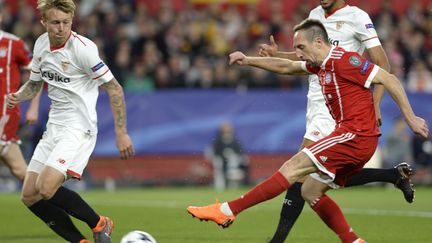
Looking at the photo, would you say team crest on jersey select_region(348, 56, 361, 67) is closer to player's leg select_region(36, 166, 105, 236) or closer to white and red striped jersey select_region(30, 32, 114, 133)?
white and red striped jersey select_region(30, 32, 114, 133)

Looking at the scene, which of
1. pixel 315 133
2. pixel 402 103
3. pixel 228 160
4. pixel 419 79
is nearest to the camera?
pixel 402 103

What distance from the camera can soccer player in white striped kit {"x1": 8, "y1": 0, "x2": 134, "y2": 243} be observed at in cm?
934

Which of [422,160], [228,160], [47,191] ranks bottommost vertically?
[228,160]

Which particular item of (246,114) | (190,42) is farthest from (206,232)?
(190,42)

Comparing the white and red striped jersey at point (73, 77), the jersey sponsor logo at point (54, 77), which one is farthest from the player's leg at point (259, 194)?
the jersey sponsor logo at point (54, 77)

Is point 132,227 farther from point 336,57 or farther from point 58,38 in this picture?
point 336,57

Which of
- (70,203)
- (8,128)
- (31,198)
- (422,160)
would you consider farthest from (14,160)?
(422,160)

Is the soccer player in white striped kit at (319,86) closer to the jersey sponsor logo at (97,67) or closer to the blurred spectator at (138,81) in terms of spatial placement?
the jersey sponsor logo at (97,67)

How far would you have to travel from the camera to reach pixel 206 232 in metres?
12.0

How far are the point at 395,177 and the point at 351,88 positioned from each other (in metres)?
2.07

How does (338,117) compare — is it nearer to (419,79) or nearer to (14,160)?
(14,160)

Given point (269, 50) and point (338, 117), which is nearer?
point (338, 117)

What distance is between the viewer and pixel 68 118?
31.4 ft

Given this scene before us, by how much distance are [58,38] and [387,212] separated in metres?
6.94
